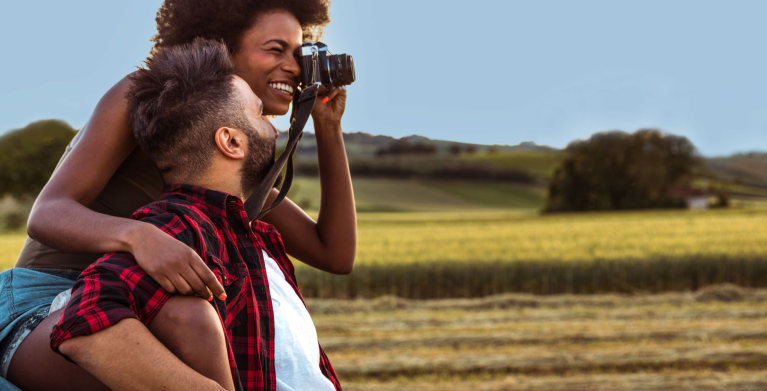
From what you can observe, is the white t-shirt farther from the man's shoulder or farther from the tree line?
the tree line

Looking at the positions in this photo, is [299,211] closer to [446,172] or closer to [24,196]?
[24,196]

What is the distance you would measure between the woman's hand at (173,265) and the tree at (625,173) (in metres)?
36.4

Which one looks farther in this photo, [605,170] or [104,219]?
[605,170]

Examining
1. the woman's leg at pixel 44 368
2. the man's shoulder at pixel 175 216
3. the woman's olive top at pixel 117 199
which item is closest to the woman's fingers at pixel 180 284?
the man's shoulder at pixel 175 216

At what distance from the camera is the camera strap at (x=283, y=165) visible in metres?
1.34

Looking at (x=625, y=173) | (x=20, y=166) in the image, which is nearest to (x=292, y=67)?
(x=20, y=166)

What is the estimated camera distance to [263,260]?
131 cm

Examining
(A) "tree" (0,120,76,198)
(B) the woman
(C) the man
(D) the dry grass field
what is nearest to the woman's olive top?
(B) the woman

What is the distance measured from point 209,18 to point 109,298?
102cm

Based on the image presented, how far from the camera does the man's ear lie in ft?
4.14

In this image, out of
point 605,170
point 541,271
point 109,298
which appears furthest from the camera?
point 605,170

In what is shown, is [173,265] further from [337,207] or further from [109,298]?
[337,207]

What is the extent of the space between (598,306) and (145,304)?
301 inches

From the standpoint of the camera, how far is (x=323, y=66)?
5.76ft
